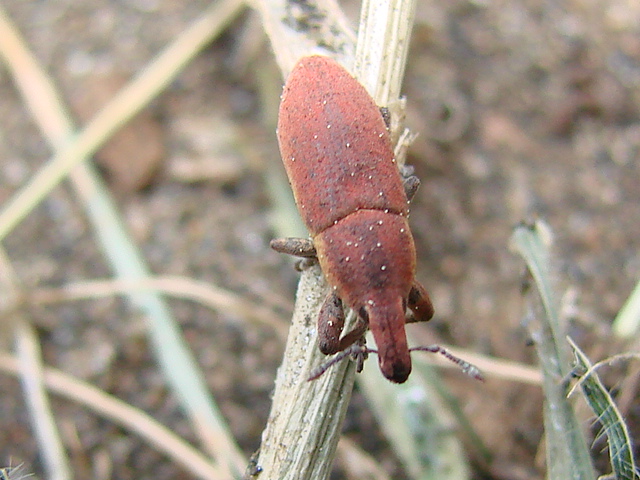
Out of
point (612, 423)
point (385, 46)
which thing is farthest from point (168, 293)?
point (612, 423)

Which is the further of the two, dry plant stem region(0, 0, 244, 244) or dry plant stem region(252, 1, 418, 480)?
dry plant stem region(0, 0, 244, 244)

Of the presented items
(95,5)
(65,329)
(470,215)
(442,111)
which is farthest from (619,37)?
(65,329)

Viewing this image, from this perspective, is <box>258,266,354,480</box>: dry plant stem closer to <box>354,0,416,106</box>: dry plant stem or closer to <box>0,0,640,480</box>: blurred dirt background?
<box>354,0,416,106</box>: dry plant stem

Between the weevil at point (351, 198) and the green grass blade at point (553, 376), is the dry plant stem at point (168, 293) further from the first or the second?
the green grass blade at point (553, 376)

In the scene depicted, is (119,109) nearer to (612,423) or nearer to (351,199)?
(351,199)

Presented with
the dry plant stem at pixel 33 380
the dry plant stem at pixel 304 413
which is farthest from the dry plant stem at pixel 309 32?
the dry plant stem at pixel 33 380

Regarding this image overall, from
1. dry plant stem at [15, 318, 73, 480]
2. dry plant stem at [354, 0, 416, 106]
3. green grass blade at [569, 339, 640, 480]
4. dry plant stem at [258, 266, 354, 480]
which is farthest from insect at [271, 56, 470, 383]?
dry plant stem at [15, 318, 73, 480]
